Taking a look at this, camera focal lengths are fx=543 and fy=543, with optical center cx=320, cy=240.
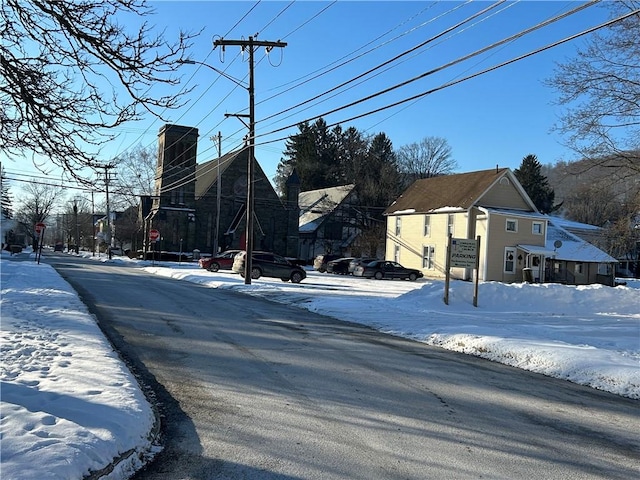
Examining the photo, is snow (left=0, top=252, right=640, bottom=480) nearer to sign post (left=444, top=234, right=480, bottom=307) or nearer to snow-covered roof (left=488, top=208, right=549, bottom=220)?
sign post (left=444, top=234, right=480, bottom=307)

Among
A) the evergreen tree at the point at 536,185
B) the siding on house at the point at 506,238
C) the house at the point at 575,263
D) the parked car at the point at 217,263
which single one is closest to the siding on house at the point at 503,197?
the siding on house at the point at 506,238

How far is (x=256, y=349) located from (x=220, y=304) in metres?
7.79

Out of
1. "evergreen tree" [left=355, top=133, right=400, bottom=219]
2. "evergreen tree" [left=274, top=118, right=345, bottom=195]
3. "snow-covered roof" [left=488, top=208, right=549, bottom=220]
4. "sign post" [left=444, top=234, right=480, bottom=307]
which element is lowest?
"sign post" [left=444, top=234, right=480, bottom=307]

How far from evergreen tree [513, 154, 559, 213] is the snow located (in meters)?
59.3

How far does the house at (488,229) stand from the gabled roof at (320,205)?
20.1 meters

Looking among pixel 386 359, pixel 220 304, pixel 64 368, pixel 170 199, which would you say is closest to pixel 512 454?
pixel 386 359

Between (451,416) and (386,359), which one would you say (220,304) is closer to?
(386,359)

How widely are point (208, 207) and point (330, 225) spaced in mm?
14877

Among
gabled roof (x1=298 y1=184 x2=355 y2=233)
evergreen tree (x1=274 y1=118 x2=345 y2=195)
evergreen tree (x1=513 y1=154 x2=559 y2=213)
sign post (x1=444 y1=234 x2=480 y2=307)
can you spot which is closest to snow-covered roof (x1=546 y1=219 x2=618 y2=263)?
sign post (x1=444 y1=234 x2=480 y2=307)

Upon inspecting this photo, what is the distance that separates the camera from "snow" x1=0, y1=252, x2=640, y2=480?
4527 millimetres

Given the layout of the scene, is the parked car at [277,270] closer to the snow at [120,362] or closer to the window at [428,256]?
the snow at [120,362]

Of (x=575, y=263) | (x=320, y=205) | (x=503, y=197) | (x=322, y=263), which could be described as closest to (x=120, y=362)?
(x=322, y=263)

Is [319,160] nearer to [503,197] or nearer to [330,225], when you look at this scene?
[330,225]

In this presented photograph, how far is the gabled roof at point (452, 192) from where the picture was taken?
40562 millimetres
